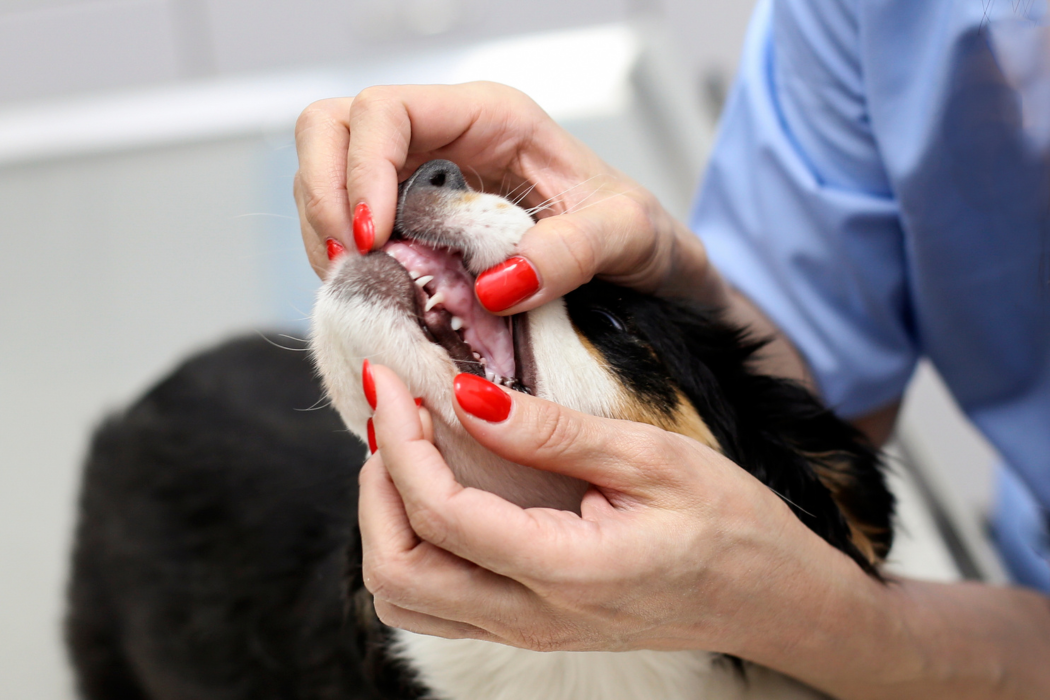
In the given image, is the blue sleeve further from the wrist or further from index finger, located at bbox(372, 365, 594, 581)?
index finger, located at bbox(372, 365, 594, 581)

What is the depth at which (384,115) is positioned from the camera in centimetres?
80

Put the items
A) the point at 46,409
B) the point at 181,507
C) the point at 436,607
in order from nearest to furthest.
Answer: the point at 436,607
the point at 181,507
the point at 46,409

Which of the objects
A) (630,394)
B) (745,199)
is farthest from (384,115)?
(745,199)

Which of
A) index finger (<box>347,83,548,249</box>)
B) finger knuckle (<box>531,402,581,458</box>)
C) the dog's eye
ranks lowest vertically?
the dog's eye

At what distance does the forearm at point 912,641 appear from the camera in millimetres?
898

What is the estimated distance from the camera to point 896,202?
1.24m

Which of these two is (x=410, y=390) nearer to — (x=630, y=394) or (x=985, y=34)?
(x=630, y=394)

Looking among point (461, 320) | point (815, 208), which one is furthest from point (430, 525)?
point (815, 208)

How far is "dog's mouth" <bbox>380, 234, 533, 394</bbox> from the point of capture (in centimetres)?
81

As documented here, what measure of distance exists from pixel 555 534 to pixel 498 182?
1.54 ft

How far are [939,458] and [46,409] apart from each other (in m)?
2.27

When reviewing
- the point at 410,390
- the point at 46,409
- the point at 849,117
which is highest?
the point at 849,117

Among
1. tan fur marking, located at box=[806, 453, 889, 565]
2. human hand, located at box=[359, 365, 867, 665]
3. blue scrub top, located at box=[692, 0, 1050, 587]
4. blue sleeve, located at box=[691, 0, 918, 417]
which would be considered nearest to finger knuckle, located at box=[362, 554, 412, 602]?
human hand, located at box=[359, 365, 867, 665]

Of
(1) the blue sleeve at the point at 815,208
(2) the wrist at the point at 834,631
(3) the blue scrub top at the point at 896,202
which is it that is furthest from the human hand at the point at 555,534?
(1) the blue sleeve at the point at 815,208
